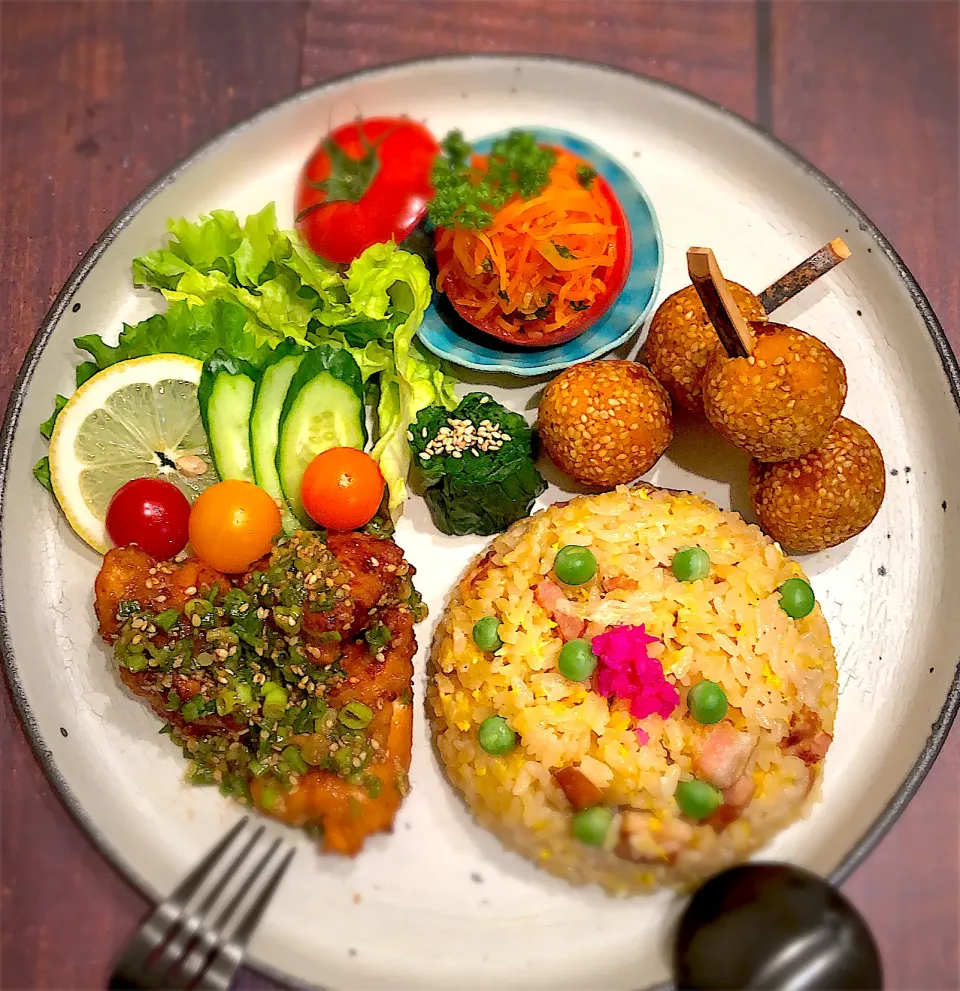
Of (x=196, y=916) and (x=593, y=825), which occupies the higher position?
(x=593, y=825)

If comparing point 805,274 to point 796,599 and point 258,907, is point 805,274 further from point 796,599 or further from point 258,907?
point 258,907

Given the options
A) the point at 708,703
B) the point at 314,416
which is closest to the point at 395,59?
the point at 314,416

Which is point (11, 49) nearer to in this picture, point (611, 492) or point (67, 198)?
point (67, 198)

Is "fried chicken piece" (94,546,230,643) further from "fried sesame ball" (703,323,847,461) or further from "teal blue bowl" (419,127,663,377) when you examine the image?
"fried sesame ball" (703,323,847,461)

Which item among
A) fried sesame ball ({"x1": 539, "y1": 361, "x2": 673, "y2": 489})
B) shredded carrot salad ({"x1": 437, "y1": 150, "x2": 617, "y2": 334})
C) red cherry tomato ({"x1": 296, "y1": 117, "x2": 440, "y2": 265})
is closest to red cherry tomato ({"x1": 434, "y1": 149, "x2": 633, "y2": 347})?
shredded carrot salad ({"x1": 437, "y1": 150, "x2": 617, "y2": 334})

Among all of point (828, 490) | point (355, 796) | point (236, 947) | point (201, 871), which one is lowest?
point (236, 947)

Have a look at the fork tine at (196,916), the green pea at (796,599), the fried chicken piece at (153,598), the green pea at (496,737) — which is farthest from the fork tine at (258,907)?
the green pea at (796,599)

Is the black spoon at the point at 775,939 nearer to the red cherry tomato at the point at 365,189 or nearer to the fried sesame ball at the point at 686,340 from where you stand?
the fried sesame ball at the point at 686,340
